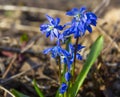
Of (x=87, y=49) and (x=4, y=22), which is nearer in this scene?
(x=87, y=49)

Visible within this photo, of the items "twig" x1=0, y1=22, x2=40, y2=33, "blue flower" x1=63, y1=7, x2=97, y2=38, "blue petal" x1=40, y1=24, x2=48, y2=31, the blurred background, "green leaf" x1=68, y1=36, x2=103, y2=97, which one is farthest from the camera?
"twig" x1=0, y1=22, x2=40, y2=33

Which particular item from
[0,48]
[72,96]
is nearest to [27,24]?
[0,48]

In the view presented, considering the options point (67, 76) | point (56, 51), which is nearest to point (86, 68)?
point (67, 76)

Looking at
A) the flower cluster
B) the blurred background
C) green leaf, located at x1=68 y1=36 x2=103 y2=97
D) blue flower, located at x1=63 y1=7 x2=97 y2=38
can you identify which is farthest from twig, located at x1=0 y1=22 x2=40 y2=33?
blue flower, located at x1=63 y1=7 x2=97 y2=38

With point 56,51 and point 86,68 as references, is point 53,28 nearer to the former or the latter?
point 56,51

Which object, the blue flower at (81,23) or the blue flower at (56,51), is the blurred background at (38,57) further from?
the blue flower at (81,23)

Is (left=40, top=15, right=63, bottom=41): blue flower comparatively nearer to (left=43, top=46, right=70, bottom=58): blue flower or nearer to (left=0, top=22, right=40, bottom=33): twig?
(left=43, top=46, right=70, bottom=58): blue flower

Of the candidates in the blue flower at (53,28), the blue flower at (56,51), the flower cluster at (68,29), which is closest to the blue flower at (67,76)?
the flower cluster at (68,29)

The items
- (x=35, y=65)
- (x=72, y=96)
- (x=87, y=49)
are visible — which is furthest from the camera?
(x=87, y=49)

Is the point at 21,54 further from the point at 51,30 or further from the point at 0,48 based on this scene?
the point at 51,30
